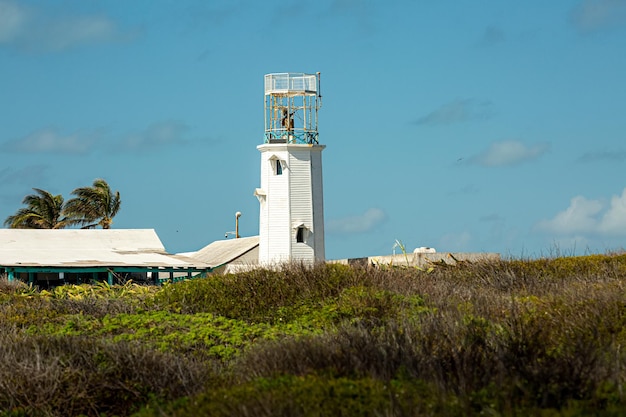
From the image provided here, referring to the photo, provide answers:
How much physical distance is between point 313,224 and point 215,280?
23.5m

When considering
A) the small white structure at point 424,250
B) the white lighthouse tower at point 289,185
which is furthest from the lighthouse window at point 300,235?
the small white structure at point 424,250

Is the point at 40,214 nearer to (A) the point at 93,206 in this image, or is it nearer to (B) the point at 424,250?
(A) the point at 93,206

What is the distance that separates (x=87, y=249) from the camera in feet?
149

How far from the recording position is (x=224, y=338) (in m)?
16.1

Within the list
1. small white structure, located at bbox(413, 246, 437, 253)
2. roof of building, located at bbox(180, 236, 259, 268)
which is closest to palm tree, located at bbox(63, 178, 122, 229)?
roof of building, located at bbox(180, 236, 259, 268)

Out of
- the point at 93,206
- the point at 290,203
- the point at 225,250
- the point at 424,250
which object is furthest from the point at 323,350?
the point at 93,206

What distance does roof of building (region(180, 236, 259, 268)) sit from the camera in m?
47.1

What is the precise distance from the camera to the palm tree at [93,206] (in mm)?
65688

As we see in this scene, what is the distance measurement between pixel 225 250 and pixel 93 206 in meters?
18.3

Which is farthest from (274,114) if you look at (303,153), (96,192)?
(96,192)

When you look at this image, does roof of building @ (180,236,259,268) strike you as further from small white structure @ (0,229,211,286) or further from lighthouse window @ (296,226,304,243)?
lighthouse window @ (296,226,304,243)

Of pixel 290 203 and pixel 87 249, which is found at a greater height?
pixel 290 203

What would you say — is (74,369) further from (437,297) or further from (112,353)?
(437,297)

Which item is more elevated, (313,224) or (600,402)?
(313,224)
